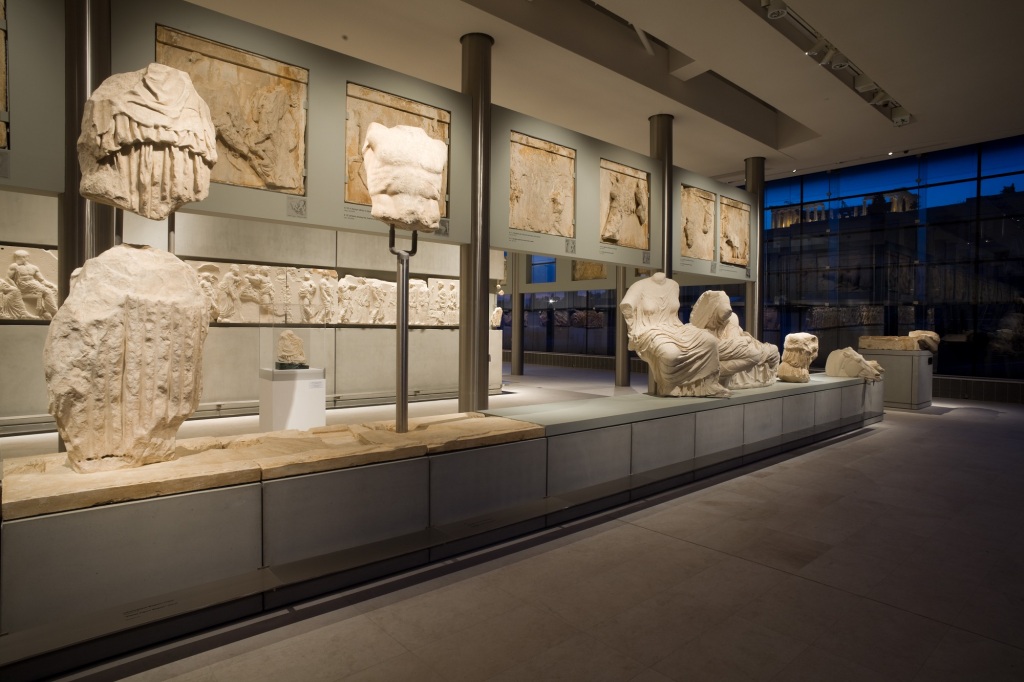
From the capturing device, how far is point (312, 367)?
565 centimetres

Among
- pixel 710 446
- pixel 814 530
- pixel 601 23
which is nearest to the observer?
pixel 814 530

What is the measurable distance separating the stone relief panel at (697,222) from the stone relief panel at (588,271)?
16.7 ft

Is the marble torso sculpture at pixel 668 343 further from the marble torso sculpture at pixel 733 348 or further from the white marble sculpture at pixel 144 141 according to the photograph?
the white marble sculpture at pixel 144 141

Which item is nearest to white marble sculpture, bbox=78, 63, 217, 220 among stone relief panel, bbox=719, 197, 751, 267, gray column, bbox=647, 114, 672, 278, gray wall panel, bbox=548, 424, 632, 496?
gray wall panel, bbox=548, 424, 632, 496

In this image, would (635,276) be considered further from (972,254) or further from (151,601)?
(151,601)

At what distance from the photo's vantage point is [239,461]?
9.46ft

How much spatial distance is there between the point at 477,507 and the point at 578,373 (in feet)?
41.8

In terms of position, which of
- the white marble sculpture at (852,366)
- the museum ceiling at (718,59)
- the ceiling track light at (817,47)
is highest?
the ceiling track light at (817,47)

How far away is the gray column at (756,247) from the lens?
10.8m

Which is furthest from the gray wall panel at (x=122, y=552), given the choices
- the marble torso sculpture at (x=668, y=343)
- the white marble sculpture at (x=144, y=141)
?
the marble torso sculpture at (x=668, y=343)

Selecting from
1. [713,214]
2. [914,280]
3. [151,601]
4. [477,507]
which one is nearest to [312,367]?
[477,507]

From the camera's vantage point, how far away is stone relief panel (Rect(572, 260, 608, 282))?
14.8 m

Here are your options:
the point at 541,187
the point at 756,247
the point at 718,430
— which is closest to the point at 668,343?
the point at 718,430

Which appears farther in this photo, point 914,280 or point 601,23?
point 914,280
